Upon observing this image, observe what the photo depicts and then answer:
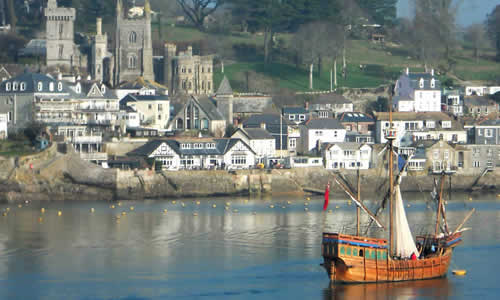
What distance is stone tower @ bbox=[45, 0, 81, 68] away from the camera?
11006 cm

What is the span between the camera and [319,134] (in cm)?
9681

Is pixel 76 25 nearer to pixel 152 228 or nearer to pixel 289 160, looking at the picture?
pixel 289 160

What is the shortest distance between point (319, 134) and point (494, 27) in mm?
44095

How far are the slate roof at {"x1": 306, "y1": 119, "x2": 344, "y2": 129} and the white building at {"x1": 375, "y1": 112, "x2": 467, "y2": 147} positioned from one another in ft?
11.7

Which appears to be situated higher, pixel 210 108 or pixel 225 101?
pixel 225 101

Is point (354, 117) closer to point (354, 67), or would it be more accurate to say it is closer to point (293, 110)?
point (293, 110)

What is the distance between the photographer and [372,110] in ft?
362

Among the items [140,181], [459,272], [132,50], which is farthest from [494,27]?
[459,272]

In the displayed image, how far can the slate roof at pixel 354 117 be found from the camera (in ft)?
336

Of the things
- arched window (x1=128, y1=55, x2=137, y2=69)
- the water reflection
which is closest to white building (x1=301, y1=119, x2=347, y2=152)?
arched window (x1=128, y1=55, x2=137, y2=69)

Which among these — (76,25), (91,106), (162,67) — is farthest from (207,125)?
(76,25)

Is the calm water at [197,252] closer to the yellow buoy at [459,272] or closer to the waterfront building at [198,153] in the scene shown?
the yellow buoy at [459,272]

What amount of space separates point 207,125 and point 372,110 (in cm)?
1709

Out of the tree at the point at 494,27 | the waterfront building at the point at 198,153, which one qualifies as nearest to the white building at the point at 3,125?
the waterfront building at the point at 198,153
